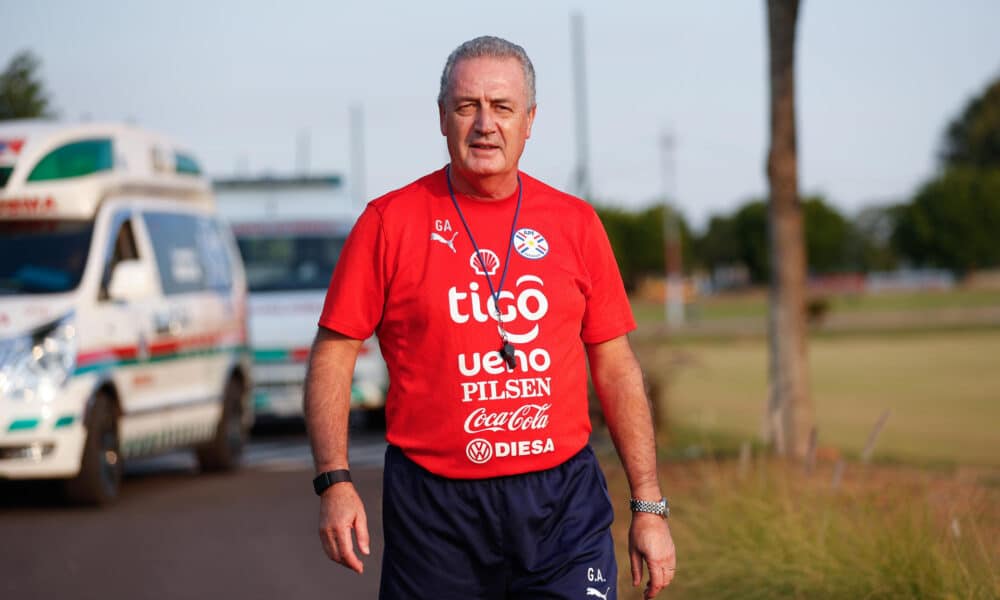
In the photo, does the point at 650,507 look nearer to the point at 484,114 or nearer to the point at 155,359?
the point at 484,114

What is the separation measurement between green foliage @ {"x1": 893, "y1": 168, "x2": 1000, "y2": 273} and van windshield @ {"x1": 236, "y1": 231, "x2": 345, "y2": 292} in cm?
9399

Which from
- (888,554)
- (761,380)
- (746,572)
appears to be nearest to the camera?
(888,554)

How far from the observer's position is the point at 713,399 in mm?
22469

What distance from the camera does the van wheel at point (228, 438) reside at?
13.0 meters

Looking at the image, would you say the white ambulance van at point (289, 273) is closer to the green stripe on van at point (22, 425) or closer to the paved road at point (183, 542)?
the paved road at point (183, 542)

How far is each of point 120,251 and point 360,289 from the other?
7.92 meters

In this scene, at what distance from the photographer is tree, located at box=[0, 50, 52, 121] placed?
66.4 ft

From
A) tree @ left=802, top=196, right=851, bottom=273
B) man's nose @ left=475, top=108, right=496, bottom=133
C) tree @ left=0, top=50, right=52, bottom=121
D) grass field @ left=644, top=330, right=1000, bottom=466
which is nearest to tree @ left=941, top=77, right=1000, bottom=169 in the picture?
tree @ left=802, top=196, right=851, bottom=273

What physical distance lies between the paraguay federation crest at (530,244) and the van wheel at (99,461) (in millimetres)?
7041

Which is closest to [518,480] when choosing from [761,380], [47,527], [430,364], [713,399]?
[430,364]

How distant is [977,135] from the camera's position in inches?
4284

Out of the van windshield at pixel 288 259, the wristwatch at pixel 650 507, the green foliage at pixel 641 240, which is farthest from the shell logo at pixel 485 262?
the green foliage at pixel 641 240

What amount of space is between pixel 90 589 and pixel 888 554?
3871 millimetres

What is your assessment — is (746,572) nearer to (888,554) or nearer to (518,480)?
(888,554)
